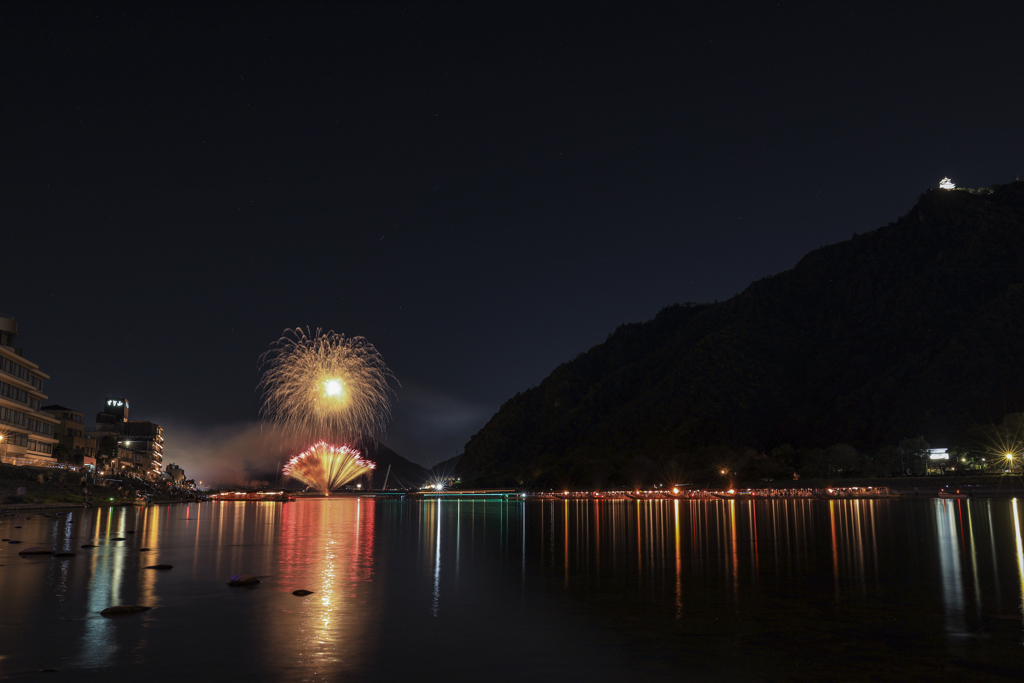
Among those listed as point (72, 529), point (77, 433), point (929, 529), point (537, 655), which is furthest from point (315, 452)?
point (537, 655)

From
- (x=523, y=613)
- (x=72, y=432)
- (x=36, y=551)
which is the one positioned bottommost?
(x=523, y=613)

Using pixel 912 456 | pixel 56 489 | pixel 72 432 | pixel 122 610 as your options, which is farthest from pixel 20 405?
pixel 912 456

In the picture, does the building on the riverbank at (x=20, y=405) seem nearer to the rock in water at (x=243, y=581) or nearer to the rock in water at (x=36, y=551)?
the rock in water at (x=36, y=551)

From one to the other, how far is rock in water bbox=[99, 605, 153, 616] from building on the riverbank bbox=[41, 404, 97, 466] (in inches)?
5477

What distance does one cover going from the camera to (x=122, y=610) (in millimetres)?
16812

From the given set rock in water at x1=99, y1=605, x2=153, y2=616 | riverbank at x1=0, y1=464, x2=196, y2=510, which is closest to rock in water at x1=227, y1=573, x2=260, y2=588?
rock in water at x1=99, y1=605, x2=153, y2=616

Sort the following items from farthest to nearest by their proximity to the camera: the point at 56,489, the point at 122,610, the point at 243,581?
1. the point at 56,489
2. the point at 243,581
3. the point at 122,610

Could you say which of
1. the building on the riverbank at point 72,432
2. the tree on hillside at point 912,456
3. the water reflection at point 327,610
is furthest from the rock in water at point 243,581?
the tree on hillside at point 912,456

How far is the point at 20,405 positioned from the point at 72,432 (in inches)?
1944

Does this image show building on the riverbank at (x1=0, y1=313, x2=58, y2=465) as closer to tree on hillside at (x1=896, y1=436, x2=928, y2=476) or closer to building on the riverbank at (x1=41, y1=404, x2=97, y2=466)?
building on the riverbank at (x1=41, y1=404, x2=97, y2=466)

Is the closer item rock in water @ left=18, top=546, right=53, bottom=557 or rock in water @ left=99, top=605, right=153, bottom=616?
rock in water @ left=99, top=605, right=153, bottom=616

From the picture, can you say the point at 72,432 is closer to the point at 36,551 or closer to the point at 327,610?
the point at 36,551

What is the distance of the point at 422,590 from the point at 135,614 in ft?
25.0

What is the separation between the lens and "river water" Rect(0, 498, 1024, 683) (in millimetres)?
12133
